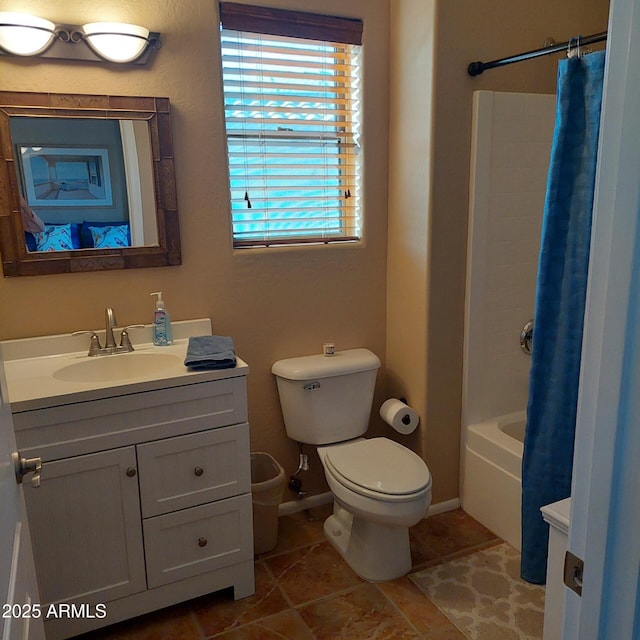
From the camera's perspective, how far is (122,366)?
6.93 ft

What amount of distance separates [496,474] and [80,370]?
68.8 inches

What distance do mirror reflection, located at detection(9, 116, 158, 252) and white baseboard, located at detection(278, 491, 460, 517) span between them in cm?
136

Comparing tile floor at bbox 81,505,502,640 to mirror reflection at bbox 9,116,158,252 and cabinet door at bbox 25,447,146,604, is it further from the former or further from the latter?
mirror reflection at bbox 9,116,158,252

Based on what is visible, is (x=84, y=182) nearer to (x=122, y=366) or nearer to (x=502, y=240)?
(x=122, y=366)

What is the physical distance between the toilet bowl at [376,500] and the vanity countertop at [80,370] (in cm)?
61

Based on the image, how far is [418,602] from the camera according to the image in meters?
2.10

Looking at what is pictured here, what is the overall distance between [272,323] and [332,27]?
1259mm

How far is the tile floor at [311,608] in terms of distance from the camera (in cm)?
197

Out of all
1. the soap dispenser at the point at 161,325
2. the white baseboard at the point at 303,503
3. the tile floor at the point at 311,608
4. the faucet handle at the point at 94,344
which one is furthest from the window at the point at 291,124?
the tile floor at the point at 311,608

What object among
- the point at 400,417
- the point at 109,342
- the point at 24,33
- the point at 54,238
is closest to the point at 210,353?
the point at 109,342

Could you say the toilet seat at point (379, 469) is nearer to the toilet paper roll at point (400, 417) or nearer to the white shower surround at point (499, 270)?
the toilet paper roll at point (400, 417)

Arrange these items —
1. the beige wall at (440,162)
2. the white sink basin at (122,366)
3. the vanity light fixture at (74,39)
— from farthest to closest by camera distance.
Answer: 1. the beige wall at (440,162)
2. the white sink basin at (122,366)
3. the vanity light fixture at (74,39)

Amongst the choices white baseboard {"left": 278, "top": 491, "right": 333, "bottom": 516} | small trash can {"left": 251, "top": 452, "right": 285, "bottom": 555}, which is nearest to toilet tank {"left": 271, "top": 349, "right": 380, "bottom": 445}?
small trash can {"left": 251, "top": 452, "right": 285, "bottom": 555}

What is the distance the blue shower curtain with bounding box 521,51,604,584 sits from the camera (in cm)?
181
